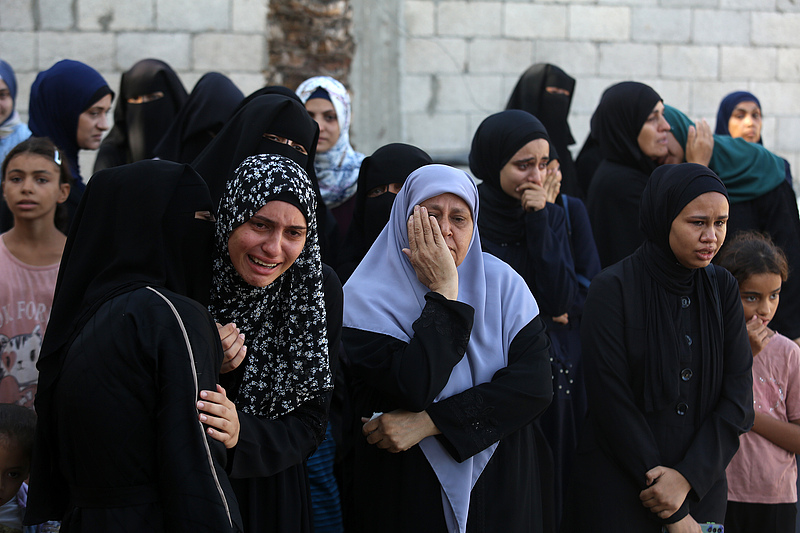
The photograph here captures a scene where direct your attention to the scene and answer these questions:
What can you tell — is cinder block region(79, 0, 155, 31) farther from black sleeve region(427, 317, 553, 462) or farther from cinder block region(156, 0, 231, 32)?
black sleeve region(427, 317, 553, 462)

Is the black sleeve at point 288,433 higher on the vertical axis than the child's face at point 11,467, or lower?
higher

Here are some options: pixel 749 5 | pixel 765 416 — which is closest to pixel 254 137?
pixel 765 416

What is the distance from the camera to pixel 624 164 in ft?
13.9

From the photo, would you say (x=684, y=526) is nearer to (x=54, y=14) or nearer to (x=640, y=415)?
(x=640, y=415)

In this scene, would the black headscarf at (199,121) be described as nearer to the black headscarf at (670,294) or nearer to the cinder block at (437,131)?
the black headscarf at (670,294)

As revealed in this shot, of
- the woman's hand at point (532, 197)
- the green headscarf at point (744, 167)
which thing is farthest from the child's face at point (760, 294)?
the green headscarf at point (744, 167)

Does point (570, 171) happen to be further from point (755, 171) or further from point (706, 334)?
point (706, 334)

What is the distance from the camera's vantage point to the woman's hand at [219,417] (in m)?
1.77

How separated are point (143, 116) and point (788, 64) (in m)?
6.23

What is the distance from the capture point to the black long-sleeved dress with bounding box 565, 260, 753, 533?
104 inches

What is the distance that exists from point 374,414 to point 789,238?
2.68 meters

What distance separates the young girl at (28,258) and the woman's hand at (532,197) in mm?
1918

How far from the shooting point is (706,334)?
274 cm

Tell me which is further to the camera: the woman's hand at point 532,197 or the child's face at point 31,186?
the woman's hand at point 532,197
